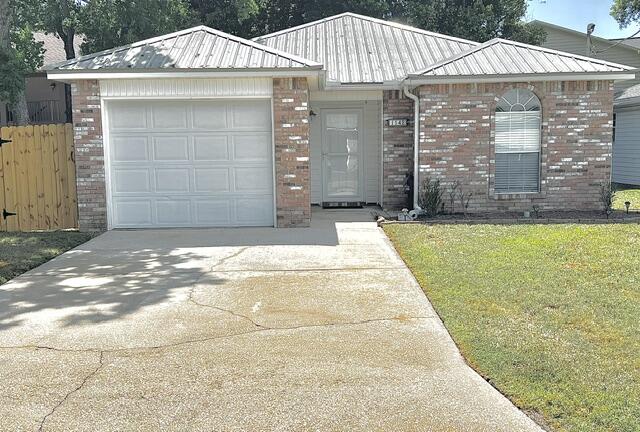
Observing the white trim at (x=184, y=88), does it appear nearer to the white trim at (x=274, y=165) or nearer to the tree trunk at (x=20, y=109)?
the white trim at (x=274, y=165)

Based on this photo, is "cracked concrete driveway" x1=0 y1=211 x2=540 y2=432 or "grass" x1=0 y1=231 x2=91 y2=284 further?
"grass" x1=0 y1=231 x2=91 y2=284

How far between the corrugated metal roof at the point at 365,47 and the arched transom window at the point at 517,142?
241 cm

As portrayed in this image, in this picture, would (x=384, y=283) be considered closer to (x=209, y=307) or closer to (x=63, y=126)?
(x=209, y=307)

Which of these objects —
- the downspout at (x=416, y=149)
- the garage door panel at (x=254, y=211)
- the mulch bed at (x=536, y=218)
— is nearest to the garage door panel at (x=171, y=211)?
the garage door panel at (x=254, y=211)

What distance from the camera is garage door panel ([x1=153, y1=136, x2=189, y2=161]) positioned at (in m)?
11.4

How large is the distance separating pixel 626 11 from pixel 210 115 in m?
26.4

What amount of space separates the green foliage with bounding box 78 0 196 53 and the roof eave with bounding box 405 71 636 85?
11604 mm

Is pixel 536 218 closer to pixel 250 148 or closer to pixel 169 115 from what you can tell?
pixel 250 148

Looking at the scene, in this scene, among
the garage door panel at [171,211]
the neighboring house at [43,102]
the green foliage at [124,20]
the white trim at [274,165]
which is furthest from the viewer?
the neighboring house at [43,102]

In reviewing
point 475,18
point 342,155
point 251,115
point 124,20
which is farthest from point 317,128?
point 475,18

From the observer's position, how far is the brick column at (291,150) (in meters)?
11.0

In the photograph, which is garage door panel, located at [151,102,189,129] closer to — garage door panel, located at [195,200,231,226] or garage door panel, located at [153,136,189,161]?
garage door panel, located at [153,136,189,161]

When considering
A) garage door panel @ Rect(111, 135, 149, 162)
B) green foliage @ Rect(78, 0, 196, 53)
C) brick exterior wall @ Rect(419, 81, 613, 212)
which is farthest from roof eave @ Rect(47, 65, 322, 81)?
green foliage @ Rect(78, 0, 196, 53)

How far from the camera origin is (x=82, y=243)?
1009cm
